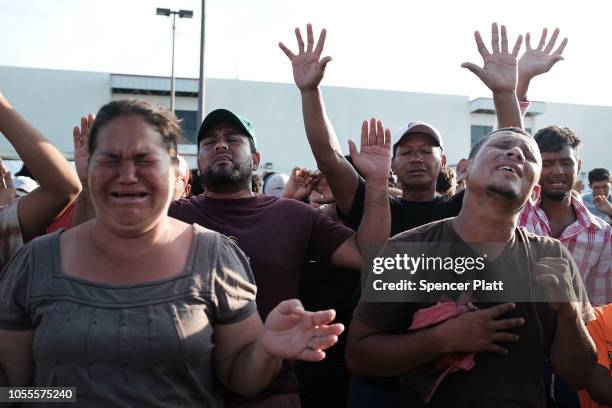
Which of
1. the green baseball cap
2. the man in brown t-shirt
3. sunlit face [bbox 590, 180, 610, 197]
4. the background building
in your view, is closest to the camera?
the man in brown t-shirt

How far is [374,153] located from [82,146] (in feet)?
5.31

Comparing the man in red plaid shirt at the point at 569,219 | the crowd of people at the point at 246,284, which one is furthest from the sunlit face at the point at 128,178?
the man in red plaid shirt at the point at 569,219

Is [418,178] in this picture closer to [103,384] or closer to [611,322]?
[611,322]

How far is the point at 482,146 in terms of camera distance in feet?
8.10

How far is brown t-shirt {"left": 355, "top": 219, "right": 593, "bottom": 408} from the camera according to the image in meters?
1.97

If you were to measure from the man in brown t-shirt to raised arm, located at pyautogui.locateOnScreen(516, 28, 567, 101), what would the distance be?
1.59 metres

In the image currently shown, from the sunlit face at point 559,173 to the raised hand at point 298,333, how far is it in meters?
2.29

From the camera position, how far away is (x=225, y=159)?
9.73 feet

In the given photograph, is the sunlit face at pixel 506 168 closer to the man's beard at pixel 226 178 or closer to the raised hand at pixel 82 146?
the man's beard at pixel 226 178

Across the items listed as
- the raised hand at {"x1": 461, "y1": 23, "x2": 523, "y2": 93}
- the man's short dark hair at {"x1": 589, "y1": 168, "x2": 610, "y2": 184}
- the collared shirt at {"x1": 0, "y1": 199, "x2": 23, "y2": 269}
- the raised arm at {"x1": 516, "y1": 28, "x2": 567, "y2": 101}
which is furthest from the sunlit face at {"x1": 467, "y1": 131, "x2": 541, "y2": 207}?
the man's short dark hair at {"x1": 589, "y1": 168, "x2": 610, "y2": 184}

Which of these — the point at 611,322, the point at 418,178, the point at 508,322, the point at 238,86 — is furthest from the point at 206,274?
the point at 238,86

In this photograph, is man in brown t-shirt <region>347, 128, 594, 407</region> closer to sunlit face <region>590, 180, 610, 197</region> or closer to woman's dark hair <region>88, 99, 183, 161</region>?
woman's dark hair <region>88, 99, 183, 161</region>

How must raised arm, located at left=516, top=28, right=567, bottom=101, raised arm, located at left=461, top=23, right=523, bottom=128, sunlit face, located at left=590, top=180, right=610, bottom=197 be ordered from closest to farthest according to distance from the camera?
raised arm, located at left=461, top=23, right=523, bottom=128 → raised arm, located at left=516, top=28, right=567, bottom=101 → sunlit face, located at left=590, top=180, right=610, bottom=197

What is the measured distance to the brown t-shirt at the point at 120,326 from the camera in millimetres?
1645
